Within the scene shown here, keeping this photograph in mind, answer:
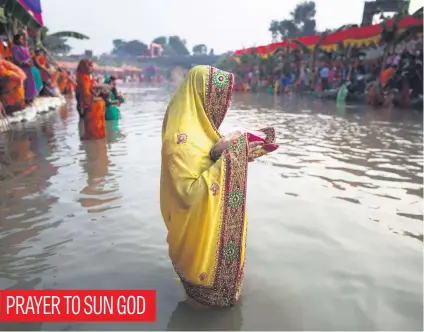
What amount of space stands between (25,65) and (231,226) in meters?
9.86

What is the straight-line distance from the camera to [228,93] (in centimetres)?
213

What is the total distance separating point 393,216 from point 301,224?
1028mm

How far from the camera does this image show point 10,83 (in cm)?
789

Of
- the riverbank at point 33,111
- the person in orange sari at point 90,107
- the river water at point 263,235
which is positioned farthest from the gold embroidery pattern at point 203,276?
the riverbank at point 33,111

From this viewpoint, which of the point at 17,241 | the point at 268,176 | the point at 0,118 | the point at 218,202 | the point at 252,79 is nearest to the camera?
the point at 218,202

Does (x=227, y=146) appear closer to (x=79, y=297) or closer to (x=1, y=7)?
(x=79, y=297)

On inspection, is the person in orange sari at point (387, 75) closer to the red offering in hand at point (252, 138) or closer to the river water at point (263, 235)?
the river water at point (263, 235)

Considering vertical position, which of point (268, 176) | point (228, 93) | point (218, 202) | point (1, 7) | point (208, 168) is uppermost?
point (1, 7)

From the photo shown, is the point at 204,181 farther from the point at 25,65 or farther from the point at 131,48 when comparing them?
the point at 131,48

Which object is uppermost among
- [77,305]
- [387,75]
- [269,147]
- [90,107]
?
[387,75]

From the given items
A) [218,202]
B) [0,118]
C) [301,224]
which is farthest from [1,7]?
[218,202]

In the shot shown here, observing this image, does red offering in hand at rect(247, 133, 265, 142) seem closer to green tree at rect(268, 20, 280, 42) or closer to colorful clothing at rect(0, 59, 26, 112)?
colorful clothing at rect(0, 59, 26, 112)

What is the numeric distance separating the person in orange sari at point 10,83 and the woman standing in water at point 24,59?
1913mm

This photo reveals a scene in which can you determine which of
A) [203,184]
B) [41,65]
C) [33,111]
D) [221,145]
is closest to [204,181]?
[203,184]
